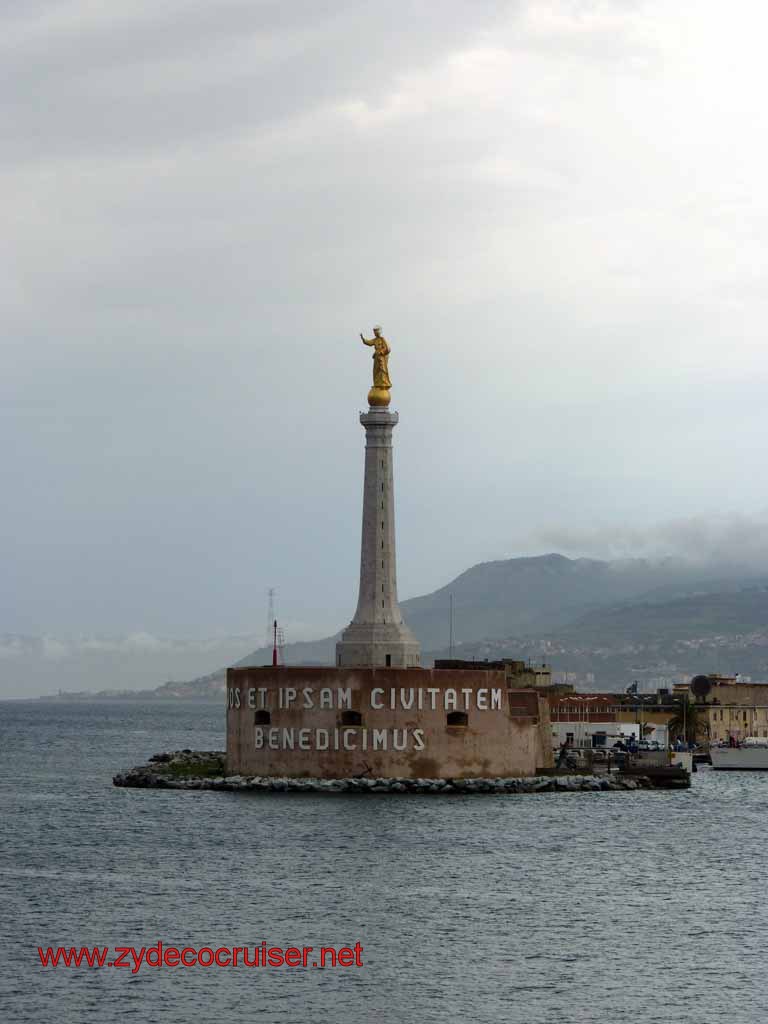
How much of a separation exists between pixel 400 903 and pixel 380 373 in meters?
32.9

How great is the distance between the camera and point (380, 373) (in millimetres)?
77938

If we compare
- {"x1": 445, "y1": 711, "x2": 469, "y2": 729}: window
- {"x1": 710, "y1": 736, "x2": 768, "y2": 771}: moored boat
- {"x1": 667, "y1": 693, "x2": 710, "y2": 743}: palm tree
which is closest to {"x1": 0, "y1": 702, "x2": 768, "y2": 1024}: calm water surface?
{"x1": 445, "y1": 711, "x2": 469, "y2": 729}: window

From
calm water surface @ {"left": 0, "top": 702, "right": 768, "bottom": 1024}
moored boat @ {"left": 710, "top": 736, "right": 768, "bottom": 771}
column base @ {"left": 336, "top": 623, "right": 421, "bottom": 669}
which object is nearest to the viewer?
calm water surface @ {"left": 0, "top": 702, "right": 768, "bottom": 1024}

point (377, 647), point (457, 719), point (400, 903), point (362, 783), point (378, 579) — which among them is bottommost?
point (400, 903)

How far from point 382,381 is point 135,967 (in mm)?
40368

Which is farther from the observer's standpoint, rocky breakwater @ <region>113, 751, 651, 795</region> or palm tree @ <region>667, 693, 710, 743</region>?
palm tree @ <region>667, 693, 710, 743</region>

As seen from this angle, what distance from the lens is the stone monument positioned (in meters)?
75.9

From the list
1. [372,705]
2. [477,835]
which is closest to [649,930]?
[477,835]

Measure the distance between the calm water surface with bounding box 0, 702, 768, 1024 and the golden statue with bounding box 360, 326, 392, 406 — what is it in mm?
16368

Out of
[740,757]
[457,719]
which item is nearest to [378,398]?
[457,719]

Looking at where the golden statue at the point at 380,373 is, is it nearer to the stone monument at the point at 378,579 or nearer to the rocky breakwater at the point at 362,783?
the stone monument at the point at 378,579

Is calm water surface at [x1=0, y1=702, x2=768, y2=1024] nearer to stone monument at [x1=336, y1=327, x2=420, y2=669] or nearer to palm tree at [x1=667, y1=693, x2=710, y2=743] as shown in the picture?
stone monument at [x1=336, y1=327, x2=420, y2=669]

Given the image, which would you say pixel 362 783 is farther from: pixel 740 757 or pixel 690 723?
pixel 690 723

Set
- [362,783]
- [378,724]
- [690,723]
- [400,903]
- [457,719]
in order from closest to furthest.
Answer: [400,903] → [362,783] → [378,724] → [457,719] → [690,723]
